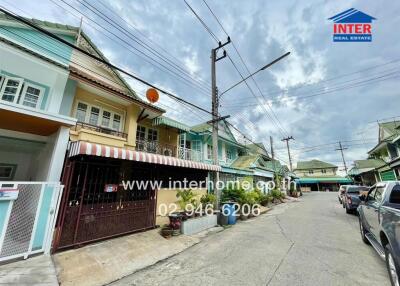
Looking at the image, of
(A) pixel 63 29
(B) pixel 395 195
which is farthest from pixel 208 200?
(A) pixel 63 29

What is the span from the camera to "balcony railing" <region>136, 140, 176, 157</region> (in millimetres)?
12676

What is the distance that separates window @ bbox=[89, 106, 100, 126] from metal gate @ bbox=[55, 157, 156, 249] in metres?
3.58

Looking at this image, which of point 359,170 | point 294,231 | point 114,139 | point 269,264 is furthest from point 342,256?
point 359,170

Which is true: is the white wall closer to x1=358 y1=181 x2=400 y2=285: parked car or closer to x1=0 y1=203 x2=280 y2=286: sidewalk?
x1=0 y1=203 x2=280 y2=286: sidewalk

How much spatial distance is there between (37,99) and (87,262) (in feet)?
26.3

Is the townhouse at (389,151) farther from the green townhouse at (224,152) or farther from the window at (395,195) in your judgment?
the window at (395,195)

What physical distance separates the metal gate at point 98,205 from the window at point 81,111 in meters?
3.66

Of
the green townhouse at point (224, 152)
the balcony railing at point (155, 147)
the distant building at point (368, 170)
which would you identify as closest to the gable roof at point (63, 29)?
the balcony railing at point (155, 147)

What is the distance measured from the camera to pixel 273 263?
17.1ft

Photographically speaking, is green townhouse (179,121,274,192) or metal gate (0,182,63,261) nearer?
metal gate (0,182,63,261)

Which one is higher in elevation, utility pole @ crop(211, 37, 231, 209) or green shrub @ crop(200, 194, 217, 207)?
utility pole @ crop(211, 37, 231, 209)

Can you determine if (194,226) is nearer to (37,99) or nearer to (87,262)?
(87,262)

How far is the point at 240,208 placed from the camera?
12.7 meters

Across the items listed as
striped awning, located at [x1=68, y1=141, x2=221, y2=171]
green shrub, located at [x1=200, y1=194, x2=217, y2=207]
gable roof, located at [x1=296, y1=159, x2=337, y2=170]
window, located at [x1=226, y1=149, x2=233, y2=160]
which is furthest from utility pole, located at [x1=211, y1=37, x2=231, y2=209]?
gable roof, located at [x1=296, y1=159, x2=337, y2=170]
